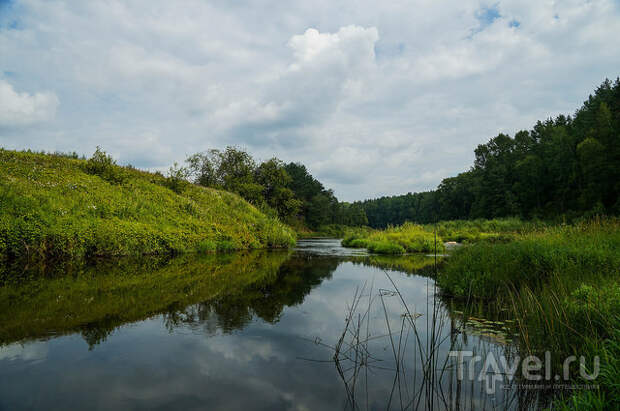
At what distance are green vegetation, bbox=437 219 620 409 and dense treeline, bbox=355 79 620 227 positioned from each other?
56.9 ft

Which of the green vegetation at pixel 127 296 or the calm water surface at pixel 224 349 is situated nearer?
the calm water surface at pixel 224 349

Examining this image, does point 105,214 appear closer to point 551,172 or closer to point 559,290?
point 559,290

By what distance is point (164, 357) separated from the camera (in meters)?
3.62

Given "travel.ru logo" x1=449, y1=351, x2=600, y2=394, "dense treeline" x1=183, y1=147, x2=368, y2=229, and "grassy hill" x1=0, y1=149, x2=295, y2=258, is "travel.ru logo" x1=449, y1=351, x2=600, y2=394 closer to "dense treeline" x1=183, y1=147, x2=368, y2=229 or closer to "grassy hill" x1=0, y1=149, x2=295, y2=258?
"grassy hill" x1=0, y1=149, x2=295, y2=258

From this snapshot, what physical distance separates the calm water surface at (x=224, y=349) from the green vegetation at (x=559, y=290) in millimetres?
632

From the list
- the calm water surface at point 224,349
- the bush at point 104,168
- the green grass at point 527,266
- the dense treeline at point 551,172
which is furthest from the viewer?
the dense treeline at point 551,172

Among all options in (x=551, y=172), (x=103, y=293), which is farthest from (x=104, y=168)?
(x=551, y=172)

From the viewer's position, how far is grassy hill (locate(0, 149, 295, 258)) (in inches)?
418

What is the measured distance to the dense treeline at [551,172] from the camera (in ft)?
125

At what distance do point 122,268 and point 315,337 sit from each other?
7989 mm

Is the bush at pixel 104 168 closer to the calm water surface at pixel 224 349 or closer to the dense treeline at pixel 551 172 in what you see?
the calm water surface at pixel 224 349

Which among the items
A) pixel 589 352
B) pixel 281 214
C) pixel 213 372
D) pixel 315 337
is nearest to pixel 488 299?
pixel 589 352

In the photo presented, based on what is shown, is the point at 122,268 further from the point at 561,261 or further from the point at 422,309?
the point at 561,261

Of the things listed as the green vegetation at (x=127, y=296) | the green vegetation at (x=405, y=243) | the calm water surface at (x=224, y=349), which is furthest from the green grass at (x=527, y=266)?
the green vegetation at (x=405, y=243)
